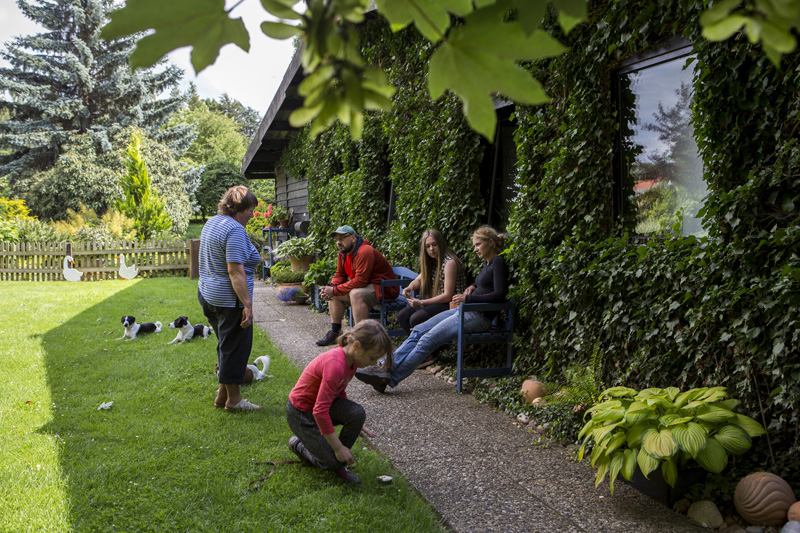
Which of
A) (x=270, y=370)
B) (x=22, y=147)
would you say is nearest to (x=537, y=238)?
(x=270, y=370)

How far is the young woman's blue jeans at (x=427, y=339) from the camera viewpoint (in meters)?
5.18

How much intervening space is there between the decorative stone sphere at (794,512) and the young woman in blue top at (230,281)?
341 cm

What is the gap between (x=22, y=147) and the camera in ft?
105

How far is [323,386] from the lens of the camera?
3246 millimetres

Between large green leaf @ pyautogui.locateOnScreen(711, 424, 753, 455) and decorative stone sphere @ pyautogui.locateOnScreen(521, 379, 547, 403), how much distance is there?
5.86ft

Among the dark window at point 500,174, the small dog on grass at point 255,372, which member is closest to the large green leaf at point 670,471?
the dark window at point 500,174

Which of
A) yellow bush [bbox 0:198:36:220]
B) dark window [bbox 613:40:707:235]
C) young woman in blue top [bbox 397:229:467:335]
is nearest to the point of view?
dark window [bbox 613:40:707:235]

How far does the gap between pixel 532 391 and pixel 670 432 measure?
1748mm

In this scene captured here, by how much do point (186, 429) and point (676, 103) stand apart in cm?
411

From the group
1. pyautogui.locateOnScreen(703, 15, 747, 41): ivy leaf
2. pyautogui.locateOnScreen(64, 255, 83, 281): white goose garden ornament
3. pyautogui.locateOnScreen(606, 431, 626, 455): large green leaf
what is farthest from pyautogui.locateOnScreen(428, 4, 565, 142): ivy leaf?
pyautogui.locateOnScreen(64, 255, 83, 281): white goose garden ornament

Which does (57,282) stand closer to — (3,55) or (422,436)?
(422,436)

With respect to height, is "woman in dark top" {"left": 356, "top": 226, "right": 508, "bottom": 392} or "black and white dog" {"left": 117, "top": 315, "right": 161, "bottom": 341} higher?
"woman in dark top" {"left": 356, "top": 226, "right": 508, "bottom": 392}

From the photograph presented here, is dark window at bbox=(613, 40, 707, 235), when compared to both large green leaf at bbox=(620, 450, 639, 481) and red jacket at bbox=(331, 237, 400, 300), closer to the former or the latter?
large green leaf at bbox=(620, 450, 639, 481)

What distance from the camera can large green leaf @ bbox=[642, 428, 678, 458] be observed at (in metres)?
2.84
